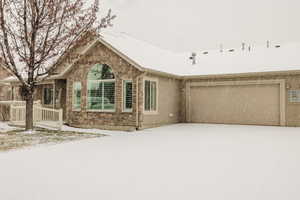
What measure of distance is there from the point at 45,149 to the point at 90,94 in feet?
18.6

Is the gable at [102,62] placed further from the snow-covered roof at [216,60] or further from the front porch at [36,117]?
the front porch at [36,117]

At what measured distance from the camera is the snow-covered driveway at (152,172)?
3461mm

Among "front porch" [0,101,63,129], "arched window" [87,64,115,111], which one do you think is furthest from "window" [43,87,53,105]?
"arched window" [87,64,115,111]

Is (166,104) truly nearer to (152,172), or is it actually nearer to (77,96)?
(77,96)

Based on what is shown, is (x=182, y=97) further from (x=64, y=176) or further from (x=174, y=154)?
(x=64, y=176)

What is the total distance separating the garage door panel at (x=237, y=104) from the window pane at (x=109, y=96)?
5369 mm

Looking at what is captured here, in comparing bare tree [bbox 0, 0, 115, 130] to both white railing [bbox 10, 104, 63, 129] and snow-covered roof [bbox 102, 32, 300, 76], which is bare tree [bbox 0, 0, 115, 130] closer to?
white railing [bbox 10, 104, 63, 129]

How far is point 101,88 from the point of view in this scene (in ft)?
39.0

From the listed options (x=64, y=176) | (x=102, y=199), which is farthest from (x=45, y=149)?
(x=102, y=199)

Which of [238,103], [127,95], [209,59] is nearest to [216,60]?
[209,59]

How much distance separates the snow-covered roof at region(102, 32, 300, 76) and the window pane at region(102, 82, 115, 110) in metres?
1.71

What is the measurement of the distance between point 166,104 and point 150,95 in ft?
5.39

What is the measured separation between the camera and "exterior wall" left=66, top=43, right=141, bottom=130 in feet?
36.4

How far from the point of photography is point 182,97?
49.0ft
